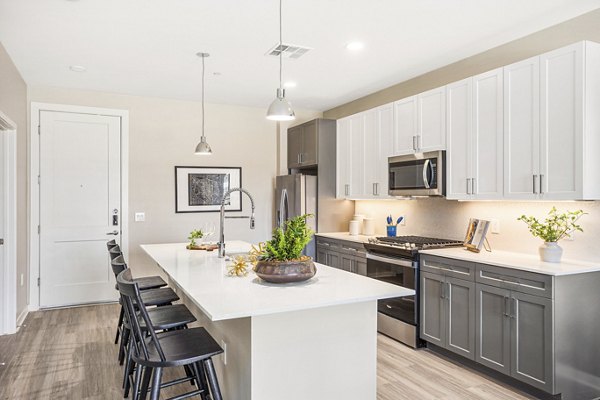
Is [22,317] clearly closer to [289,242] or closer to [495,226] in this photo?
[289,242]

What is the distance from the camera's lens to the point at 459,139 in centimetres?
362

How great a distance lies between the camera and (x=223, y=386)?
2500 millimetres

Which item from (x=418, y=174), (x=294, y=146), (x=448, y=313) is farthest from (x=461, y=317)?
(x=294, y=146)

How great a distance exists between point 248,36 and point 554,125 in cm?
233

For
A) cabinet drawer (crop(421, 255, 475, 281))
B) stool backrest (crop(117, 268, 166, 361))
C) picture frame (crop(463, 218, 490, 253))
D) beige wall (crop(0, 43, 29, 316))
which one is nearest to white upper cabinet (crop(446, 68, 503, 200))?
picture frame (crop(463, 218, 490, 253))

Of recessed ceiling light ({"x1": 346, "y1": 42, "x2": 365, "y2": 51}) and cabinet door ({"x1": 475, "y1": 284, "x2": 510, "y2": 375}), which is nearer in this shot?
cabinet door ({"x1": 475, "y1": 284, "x2": 510, "y2": 375})

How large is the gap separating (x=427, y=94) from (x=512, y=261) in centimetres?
173

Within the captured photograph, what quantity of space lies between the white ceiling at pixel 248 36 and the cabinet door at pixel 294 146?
1.04m

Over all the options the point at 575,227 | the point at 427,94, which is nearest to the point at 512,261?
the point at 575,227

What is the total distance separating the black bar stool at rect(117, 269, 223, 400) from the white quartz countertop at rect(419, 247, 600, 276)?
201cm

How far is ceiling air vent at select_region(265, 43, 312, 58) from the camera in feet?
11.7

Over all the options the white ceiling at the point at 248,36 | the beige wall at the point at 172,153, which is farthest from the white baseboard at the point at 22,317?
the white ceiling at the point at 248,36

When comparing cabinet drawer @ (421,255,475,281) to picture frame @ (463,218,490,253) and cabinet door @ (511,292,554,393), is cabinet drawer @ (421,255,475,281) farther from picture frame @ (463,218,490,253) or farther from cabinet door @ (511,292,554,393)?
cabinet door @ (511,292,554,393)

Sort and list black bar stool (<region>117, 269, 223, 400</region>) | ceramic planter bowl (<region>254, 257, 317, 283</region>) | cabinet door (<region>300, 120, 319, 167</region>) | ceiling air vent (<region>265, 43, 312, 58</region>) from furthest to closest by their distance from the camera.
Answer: cabinet door (<region>300, 120, 319, 167</region>) → ceiling air vent (<region>265, 43, 312, 58</region>) → ceramic planter bowl (<region>254, 257, 317, 283</region>) → black bar stool (<region>117, 269, 223, 400</region>)
